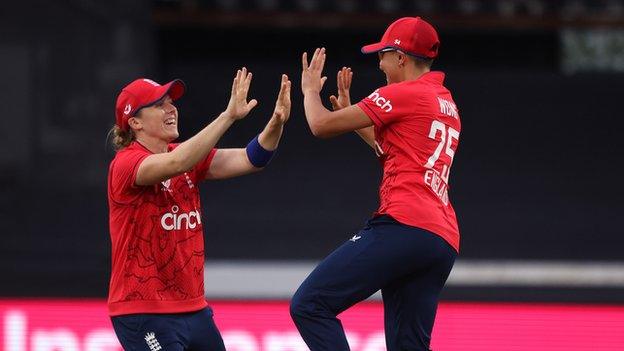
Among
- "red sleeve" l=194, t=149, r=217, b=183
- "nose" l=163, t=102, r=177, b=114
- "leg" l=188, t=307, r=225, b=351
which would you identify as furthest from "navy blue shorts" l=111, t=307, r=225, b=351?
"nose" l=163, t=102, r=177, b=114

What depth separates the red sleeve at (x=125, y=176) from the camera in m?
4.89

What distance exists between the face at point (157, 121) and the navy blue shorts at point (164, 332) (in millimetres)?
699

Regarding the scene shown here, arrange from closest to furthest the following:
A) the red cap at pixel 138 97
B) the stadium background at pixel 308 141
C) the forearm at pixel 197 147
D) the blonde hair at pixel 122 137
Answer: the forearm at pixel 197 147, the red cap at pixel 138 97, the blonde hair at pixel 122 137, the stadium background at pixel 308 141

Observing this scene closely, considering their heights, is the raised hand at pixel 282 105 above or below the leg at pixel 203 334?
above

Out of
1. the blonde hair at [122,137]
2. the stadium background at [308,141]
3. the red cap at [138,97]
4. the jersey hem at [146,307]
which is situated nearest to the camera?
the jersey hem at [146,307]

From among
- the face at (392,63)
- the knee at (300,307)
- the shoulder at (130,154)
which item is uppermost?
the face at (392,63)

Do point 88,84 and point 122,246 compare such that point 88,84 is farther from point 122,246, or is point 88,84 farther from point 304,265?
point 122,246

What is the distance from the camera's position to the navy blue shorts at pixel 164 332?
4855 mm

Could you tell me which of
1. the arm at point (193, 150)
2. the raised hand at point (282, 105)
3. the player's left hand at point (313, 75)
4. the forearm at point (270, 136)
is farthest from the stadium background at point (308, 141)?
the arm at point (193, 150)

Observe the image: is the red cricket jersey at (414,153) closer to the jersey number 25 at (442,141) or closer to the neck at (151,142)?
the jersey number 25 at (442,141)

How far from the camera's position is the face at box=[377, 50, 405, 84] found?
5.07m

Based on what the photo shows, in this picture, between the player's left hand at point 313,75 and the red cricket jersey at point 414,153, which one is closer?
the red cricket jersey at point 414,153

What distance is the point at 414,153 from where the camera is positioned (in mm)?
4918

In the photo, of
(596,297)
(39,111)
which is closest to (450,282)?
(596,297)
